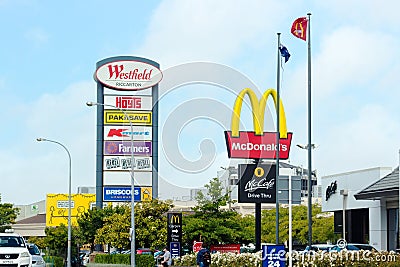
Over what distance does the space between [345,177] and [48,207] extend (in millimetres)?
60709

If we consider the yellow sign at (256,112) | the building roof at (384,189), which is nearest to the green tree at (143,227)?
the yellow sign at (256,112)

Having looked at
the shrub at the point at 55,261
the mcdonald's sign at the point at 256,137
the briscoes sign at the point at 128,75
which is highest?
the briscoes sign at the point at 128,75

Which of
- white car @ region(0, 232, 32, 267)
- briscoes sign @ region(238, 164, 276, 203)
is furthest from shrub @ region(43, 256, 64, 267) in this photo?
white car @ region(0, 232, 32, 267)

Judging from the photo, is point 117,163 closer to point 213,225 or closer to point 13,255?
point 213,225

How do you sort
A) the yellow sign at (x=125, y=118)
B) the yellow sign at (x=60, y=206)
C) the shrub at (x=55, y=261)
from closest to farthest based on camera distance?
the shrub at (x=55, y=261) → the yellow sign at (x=125, y=118) → the yellow sign at (x=60, y=206)

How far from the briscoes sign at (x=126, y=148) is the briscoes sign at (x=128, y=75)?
514 cm

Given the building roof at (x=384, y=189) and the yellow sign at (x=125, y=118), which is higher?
the yellow sign at (x=125, y=118)

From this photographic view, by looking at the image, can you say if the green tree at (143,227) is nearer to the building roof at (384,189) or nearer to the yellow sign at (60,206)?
the building roof at (384,189)

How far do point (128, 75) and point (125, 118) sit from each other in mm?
4240

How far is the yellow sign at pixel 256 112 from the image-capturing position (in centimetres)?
4412

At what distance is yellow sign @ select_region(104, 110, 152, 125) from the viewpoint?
73.9 meters

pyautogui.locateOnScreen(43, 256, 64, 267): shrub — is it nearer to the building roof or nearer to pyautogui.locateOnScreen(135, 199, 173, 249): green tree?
pyautogui.locateOnScreen(135, 199, 173, 249): green tree

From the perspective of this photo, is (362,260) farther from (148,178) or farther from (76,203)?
(76,203)

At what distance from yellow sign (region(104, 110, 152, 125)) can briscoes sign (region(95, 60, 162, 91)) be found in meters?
2.31
